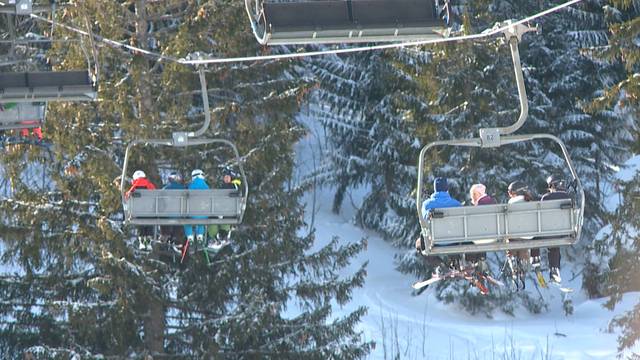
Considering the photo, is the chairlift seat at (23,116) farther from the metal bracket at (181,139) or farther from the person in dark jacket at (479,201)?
the person in dark jacket at (479,201)

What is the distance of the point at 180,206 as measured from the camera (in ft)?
52.7

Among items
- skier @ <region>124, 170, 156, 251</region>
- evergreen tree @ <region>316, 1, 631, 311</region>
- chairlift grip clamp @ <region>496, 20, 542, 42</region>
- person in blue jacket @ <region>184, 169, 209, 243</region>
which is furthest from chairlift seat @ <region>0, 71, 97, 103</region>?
evergreen tree @ <region>316, 1, 631, 311</region>

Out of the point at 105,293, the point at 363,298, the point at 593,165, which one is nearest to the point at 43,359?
the point at 105,293

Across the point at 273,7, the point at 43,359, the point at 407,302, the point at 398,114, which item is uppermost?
the point at 273,7

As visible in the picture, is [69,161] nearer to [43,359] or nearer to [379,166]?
[43,359]

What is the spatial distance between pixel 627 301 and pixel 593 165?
461 centimetres

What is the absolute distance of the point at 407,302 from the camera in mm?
37594

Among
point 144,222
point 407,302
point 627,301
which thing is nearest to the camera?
point 144,222

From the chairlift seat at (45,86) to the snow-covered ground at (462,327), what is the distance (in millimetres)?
15373

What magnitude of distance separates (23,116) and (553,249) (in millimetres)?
7765

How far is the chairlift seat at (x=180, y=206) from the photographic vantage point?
1608 cm

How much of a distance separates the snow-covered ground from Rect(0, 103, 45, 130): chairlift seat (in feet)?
40.7

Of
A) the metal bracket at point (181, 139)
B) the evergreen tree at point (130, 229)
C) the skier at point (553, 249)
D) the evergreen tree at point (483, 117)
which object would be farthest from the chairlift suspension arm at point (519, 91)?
the evergreen tree at point (483, 117)

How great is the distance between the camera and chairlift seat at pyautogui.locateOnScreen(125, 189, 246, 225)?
16.1 m
